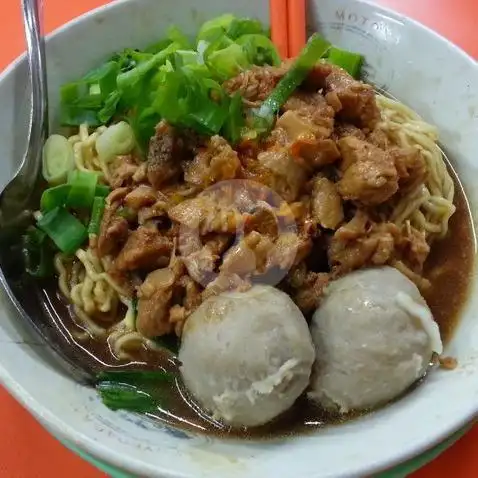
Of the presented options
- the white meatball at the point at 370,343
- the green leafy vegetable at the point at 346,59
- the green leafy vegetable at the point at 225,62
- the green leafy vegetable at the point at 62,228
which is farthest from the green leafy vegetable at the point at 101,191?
the green leafy vegetable at the point at 346,59

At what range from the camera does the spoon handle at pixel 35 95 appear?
1.96 m

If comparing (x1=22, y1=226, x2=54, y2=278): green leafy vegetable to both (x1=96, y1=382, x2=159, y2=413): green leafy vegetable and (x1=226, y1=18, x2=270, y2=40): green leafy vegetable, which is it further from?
(x1=226, y1=18, x2=270, y2=40): green leafy vegetable

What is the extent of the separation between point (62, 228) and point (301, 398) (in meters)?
0.84

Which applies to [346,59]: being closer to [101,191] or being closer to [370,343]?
[101,191]

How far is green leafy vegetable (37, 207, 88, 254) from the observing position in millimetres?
1844

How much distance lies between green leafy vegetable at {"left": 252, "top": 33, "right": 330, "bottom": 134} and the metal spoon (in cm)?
69

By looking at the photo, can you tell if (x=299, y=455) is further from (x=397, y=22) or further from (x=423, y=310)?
(x=397, y=22)

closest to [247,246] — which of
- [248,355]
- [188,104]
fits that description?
[248,355]

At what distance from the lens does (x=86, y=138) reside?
2.10 metres

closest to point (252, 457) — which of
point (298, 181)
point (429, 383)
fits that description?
point (429, 383)

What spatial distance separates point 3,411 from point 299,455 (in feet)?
2.88

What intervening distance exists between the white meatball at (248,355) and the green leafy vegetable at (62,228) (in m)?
0.54

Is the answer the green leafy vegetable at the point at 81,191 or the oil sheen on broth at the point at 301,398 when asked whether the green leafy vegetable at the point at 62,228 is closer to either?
the green leafy vegetable at the point at 81,191

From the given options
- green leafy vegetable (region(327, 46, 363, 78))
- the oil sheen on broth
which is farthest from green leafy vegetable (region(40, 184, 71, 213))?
green leafy vegetable (region(327, 46, 363, 78))
